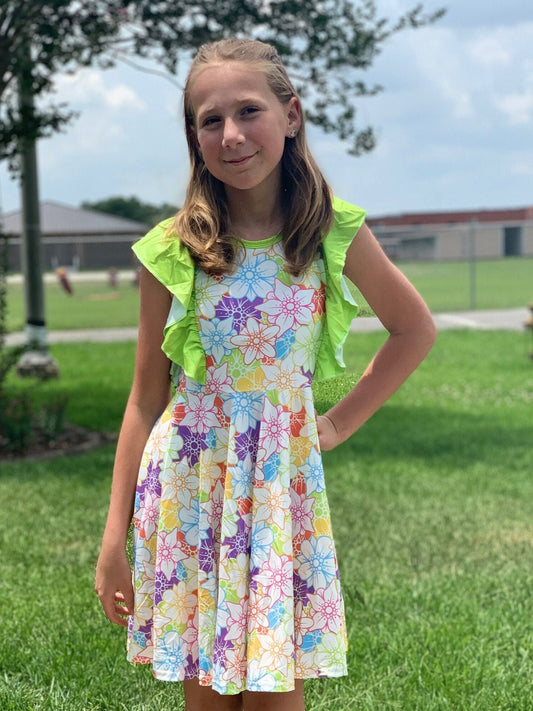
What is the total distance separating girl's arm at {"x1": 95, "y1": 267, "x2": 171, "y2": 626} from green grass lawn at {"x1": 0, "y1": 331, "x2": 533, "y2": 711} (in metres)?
0.36

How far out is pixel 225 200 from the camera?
2096 millimetres

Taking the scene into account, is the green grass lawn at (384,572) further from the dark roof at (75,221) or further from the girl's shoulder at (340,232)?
the dark roof at (75,221)

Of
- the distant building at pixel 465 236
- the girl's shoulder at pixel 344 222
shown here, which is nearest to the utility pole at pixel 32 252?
the girl's shoulder at pixel 344 222

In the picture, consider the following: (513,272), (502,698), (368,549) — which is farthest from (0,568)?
(513,272)

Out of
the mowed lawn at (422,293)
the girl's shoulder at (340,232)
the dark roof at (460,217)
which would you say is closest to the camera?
the girl's shoulder at (340,232)

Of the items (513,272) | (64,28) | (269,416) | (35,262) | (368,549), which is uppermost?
(64,28)

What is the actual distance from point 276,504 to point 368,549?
2.91 meters

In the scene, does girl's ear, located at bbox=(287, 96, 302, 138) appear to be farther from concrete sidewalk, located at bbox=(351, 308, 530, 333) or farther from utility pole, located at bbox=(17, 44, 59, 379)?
concrete sidewalk, located at bbox=(351, 308, 530, 333)

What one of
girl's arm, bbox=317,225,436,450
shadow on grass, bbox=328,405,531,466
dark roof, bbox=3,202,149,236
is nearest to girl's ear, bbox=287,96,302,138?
girl's arm, bbox=317,225,436,450

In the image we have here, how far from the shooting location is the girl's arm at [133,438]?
2.03 meters

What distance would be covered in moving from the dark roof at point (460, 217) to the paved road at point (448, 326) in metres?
32.2

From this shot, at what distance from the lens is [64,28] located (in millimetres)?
7023

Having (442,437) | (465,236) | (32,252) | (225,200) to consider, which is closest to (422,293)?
(32,252)

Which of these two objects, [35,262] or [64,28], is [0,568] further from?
[35,262]
